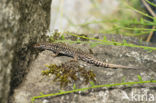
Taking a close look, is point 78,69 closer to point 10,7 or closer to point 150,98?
point 150,98

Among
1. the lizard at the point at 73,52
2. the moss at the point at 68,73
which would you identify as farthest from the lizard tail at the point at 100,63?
the moss at the point at 68,73

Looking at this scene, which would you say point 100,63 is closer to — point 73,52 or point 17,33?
point 73,52

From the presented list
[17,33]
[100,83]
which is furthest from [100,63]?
[17,33]

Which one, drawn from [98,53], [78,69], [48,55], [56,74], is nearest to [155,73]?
[98,53]

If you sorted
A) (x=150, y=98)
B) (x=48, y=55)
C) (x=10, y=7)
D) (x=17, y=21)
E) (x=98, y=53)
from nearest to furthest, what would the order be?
(x=10, y=7) → (x=17, y=21) → (x=150, y=98) → (x=48, y=55) → (x=98, y=53)

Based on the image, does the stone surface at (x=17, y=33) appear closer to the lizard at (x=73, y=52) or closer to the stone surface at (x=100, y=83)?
the stone surface at (x=100, y=83)
